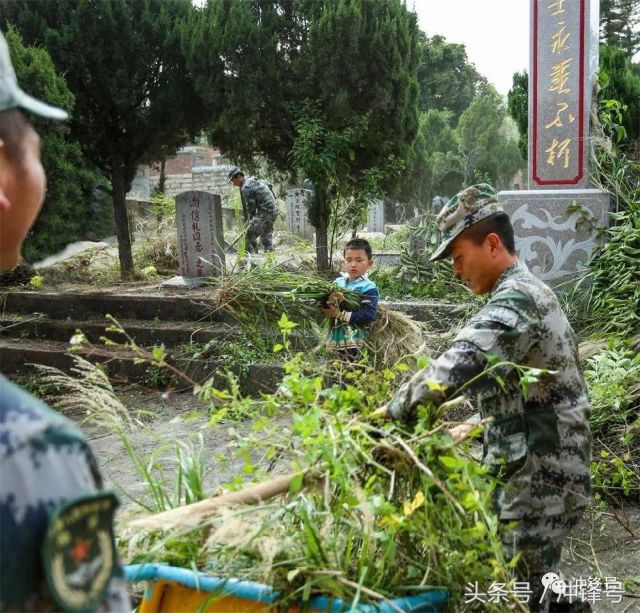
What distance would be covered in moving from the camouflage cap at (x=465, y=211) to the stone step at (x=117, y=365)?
4.38m

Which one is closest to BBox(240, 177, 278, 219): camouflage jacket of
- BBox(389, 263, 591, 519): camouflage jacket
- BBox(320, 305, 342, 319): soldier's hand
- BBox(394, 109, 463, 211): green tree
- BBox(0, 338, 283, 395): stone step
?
BBox(0, 338, 283, 395): stone step

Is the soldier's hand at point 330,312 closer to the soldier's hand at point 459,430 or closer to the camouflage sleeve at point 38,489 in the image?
the soldier's hand at point 459,430

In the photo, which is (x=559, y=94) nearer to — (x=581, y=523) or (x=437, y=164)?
(x=581, y=523)

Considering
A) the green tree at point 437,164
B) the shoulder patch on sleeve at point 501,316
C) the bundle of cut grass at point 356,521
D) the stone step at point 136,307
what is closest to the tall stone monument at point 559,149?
the stone step at point 136,307

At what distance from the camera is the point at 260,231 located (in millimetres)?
10711

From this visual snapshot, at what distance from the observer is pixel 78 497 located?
0.78 meters

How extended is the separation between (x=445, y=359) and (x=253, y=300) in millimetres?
2484

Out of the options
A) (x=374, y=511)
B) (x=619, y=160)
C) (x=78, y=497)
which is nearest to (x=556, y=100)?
(x=619, y=160)

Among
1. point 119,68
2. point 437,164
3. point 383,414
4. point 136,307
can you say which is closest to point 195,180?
point 437,164

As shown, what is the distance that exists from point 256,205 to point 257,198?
108 mm

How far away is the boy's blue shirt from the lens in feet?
14.3

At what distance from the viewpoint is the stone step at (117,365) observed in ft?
22.9

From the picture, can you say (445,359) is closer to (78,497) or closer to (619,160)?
(78,497)

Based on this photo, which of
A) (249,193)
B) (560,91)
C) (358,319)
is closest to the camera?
(358,319)
